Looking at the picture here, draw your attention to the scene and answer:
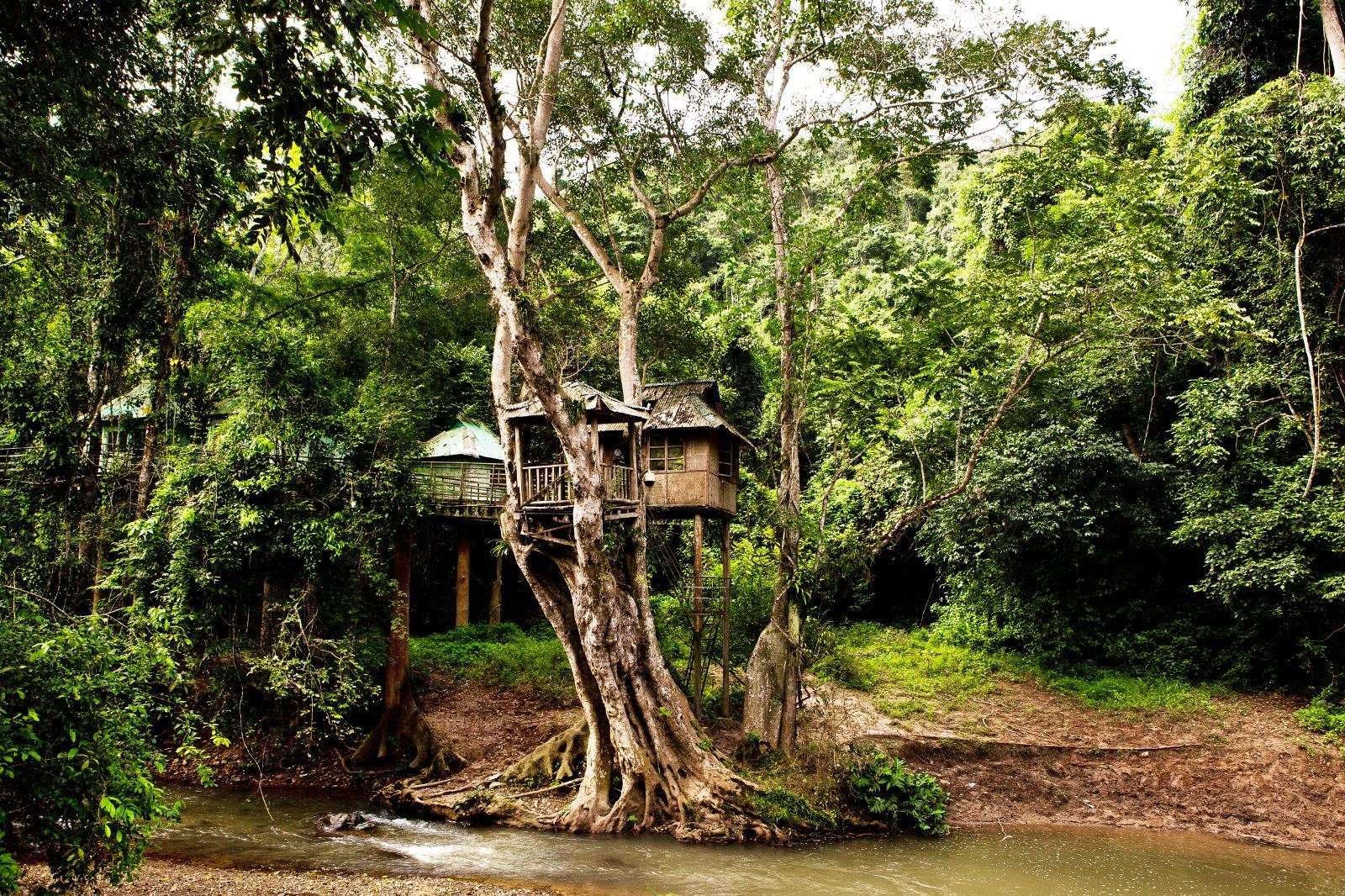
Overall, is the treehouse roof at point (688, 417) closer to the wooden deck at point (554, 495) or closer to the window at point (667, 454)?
the window at point (667, 454)

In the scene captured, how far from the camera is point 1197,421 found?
16.7 meters

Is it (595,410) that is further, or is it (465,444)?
(465,444)

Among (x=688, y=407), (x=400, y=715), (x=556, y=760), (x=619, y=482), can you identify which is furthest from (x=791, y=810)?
(x=688, y=407)

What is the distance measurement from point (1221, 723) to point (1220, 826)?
3.24 metres

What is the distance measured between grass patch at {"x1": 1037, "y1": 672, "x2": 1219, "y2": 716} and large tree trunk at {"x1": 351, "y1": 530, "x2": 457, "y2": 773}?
12883 mm

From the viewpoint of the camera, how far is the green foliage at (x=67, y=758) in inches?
205

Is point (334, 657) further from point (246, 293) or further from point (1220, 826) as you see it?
point (1220, 826)

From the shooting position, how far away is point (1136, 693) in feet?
55.3

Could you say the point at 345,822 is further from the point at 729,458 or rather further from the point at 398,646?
the point at 729,458

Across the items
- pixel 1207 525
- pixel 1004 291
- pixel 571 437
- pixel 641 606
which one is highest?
pixel 1004 291

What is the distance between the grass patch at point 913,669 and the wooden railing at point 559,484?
514cm

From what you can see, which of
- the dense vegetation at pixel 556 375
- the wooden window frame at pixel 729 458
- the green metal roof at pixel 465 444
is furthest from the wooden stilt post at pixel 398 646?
the wooden window frame at pixel 729 458

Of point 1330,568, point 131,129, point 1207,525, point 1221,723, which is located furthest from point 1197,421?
point 131,129

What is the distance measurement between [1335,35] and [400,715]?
23.0 meters
